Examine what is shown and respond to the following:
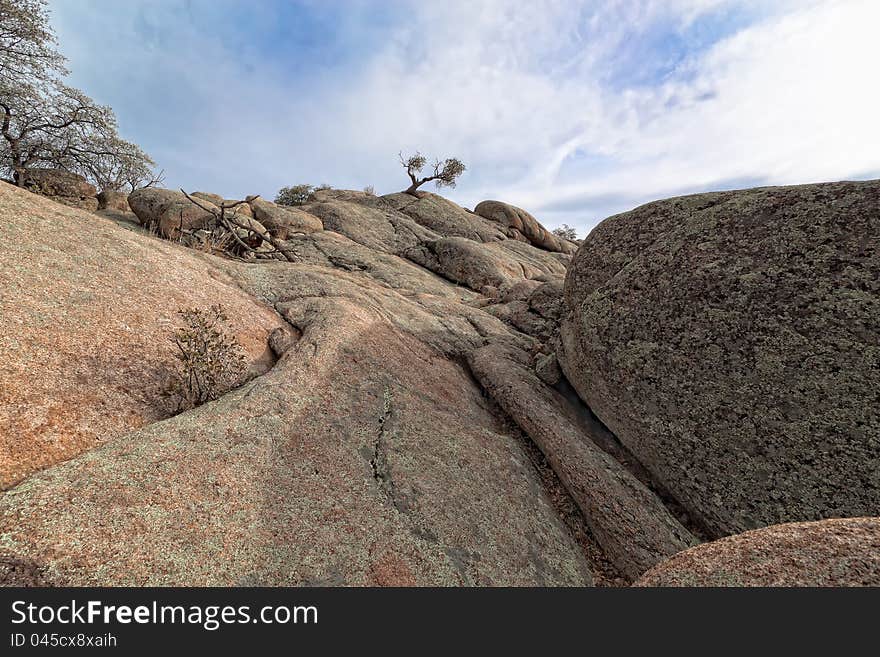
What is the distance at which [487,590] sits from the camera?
8.52 feet

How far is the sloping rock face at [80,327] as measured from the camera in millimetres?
3779

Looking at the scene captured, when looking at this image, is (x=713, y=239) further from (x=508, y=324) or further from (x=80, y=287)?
(x=80, y=287)

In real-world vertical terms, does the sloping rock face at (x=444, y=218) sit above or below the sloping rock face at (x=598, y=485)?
above

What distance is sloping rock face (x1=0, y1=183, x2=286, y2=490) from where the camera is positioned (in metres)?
3.78

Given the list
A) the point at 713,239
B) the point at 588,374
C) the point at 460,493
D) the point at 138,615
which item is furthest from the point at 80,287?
the point at 713,239

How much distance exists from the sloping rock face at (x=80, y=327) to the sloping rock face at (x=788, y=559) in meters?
5.41

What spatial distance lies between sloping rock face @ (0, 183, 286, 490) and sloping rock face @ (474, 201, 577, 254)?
2888cm

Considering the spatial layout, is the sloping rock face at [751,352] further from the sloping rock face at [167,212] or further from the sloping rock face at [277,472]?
the sloping rock face at [167,212]

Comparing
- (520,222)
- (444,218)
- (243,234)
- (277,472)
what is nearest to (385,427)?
(277,472)

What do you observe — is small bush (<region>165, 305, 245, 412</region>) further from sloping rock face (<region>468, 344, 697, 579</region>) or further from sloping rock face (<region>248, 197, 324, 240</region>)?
sloping rock face (<region>248, 197, 324, 240</region>)

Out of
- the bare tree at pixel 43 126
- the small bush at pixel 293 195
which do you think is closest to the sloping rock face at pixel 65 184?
the bare tree at pixel 43 126

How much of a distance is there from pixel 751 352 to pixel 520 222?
3019 centimetres

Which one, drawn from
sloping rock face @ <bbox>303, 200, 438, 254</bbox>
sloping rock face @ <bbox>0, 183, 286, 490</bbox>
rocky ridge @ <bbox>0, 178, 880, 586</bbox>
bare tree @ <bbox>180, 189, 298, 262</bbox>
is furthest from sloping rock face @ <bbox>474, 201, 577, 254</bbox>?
sloping rock face @ <bbox>0, 183, 286, 490</bbox>

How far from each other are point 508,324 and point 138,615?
1017 cm
